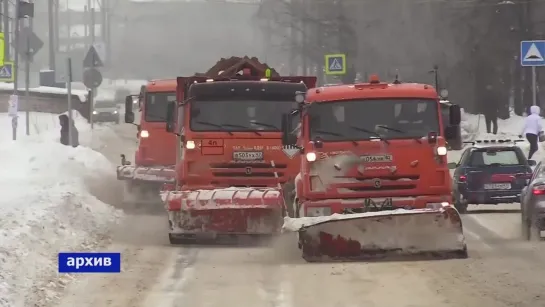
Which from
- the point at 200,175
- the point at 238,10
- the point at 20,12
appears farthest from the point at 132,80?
the point at 200,175

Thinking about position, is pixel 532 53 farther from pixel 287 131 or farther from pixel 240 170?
pixel 287 131

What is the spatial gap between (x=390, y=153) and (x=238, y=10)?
9627cm

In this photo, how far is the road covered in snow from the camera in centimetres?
1075

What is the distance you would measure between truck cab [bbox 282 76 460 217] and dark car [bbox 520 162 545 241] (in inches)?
76.5

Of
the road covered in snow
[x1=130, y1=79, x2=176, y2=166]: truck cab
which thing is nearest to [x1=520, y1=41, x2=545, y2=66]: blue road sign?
the road covered in snow

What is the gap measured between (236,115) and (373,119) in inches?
138

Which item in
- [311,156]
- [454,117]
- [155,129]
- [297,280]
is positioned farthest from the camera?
[155,129]

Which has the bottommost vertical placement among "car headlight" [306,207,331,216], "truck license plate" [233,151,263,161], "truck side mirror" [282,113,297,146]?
"car headlight" [306,207,331,216]

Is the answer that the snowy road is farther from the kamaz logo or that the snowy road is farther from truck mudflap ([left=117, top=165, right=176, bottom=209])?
truck mudflap ([left=117, top=165, right=176, bottom=209])

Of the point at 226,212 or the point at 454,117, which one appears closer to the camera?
the point at 454,117

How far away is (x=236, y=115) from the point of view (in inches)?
696

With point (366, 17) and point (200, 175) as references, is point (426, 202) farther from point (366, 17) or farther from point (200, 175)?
point (366, 17)

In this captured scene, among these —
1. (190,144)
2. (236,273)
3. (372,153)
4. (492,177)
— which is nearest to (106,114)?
(492,177)

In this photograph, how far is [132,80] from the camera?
118m
